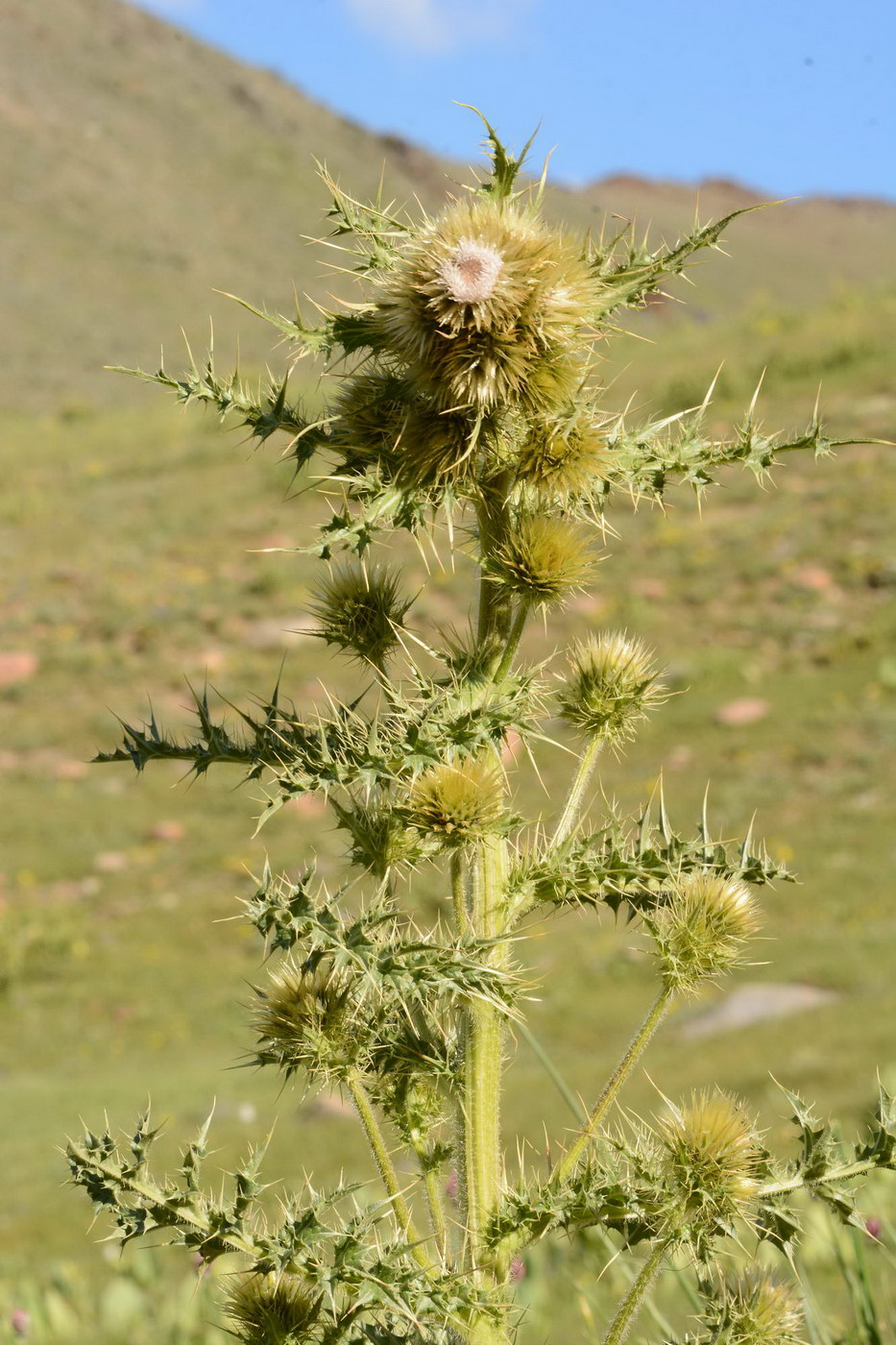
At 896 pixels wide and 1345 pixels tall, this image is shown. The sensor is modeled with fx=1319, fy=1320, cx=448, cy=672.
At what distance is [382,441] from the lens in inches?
83.8

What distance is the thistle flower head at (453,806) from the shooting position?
209 centimetres

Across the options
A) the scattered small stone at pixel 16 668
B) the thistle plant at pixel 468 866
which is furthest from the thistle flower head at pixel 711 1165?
the scattered small stone at pixel 16 668

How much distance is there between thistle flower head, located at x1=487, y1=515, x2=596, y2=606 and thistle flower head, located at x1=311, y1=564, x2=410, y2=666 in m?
0.34

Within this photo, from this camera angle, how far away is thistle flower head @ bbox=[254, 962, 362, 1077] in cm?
218

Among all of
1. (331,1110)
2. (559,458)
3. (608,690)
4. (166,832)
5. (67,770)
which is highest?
(559,458)

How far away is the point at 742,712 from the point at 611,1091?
1126 centimetres

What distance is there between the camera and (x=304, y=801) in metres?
12.9

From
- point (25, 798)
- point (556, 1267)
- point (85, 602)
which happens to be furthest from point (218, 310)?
point (556, 1267)

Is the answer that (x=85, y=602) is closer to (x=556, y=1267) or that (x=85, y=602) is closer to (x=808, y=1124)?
(x=556, y=1267)

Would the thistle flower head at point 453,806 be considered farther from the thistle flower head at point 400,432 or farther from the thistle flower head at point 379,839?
the thistle flower head at point 400,432

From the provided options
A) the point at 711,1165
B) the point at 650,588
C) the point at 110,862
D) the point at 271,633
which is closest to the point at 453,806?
the point at 711,1165

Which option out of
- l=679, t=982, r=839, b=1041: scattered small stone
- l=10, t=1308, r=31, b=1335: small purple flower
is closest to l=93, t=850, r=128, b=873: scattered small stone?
l=679, t=982, r=839, b=1041: scattered small stone

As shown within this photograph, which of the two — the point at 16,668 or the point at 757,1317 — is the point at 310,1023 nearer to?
the point at 757,1317

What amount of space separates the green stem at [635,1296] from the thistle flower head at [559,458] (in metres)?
1.20
